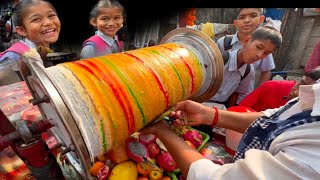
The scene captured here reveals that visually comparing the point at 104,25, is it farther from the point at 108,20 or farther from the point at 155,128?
the point at 155,128

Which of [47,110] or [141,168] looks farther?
[141,168]

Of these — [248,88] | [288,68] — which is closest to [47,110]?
[248,88]

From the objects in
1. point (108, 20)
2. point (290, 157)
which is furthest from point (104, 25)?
point (290, 157)

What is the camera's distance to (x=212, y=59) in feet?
4.62

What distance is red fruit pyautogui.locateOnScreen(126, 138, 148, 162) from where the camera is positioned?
1261mm

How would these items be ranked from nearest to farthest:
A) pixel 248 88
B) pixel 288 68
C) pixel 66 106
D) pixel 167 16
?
1. pixel 66 106
2. pixel 248 88
3. pixel 167 16
4. pixel 288 68

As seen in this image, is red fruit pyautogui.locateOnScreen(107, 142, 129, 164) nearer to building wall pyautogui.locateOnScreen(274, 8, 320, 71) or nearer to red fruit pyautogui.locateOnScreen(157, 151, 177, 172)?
red fruit pyautogui.locateOnScreen(157, 151, 177, 172)

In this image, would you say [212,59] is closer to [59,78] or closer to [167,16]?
[59,78]

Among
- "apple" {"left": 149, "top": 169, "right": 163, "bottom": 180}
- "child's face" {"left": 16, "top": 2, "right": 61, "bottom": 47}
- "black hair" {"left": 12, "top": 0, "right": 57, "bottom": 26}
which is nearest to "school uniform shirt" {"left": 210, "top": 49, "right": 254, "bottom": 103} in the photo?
"apple" {"left": 149, "top": 169, "right": 163, "bottom": 180}

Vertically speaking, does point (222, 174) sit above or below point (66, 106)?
below

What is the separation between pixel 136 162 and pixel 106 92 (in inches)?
23.2

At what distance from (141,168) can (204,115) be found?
0.42 meters

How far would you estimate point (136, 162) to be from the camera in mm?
1297

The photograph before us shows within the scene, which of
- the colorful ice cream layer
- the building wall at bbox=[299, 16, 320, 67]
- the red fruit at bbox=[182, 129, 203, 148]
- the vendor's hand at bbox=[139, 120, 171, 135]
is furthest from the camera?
the building wall at bbox=[299, 16, 320, 67]
